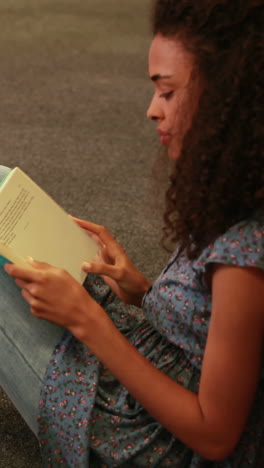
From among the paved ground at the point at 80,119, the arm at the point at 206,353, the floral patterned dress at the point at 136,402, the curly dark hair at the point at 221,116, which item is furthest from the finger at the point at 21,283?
the paved ground at the point at 80,119

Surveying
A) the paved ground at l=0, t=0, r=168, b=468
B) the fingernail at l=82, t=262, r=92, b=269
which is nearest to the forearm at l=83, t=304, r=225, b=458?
the fingernail at l=82, t=262, r=92, b=269

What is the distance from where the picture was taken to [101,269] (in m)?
0.83

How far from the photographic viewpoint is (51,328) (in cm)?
79

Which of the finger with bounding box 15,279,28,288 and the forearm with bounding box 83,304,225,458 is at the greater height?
the finger with bounding box 15,279,28,288

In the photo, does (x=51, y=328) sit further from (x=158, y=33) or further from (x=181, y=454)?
(x=158, y=33)

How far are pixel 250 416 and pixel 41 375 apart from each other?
0.27 m

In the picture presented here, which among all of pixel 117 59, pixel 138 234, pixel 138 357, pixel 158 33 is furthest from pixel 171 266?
pixel 117 59

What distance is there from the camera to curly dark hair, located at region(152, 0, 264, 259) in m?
0.61

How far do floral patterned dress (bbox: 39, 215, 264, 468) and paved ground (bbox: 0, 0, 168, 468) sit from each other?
262 mm

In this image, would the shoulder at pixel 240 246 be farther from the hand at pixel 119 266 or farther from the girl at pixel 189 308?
the hand at pixel 119 266

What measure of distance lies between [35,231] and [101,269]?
0.11 meters

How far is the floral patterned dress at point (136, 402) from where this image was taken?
716 mm

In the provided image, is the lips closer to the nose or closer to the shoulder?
the nose

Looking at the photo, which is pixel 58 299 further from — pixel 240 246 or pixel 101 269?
pixel 240 246
